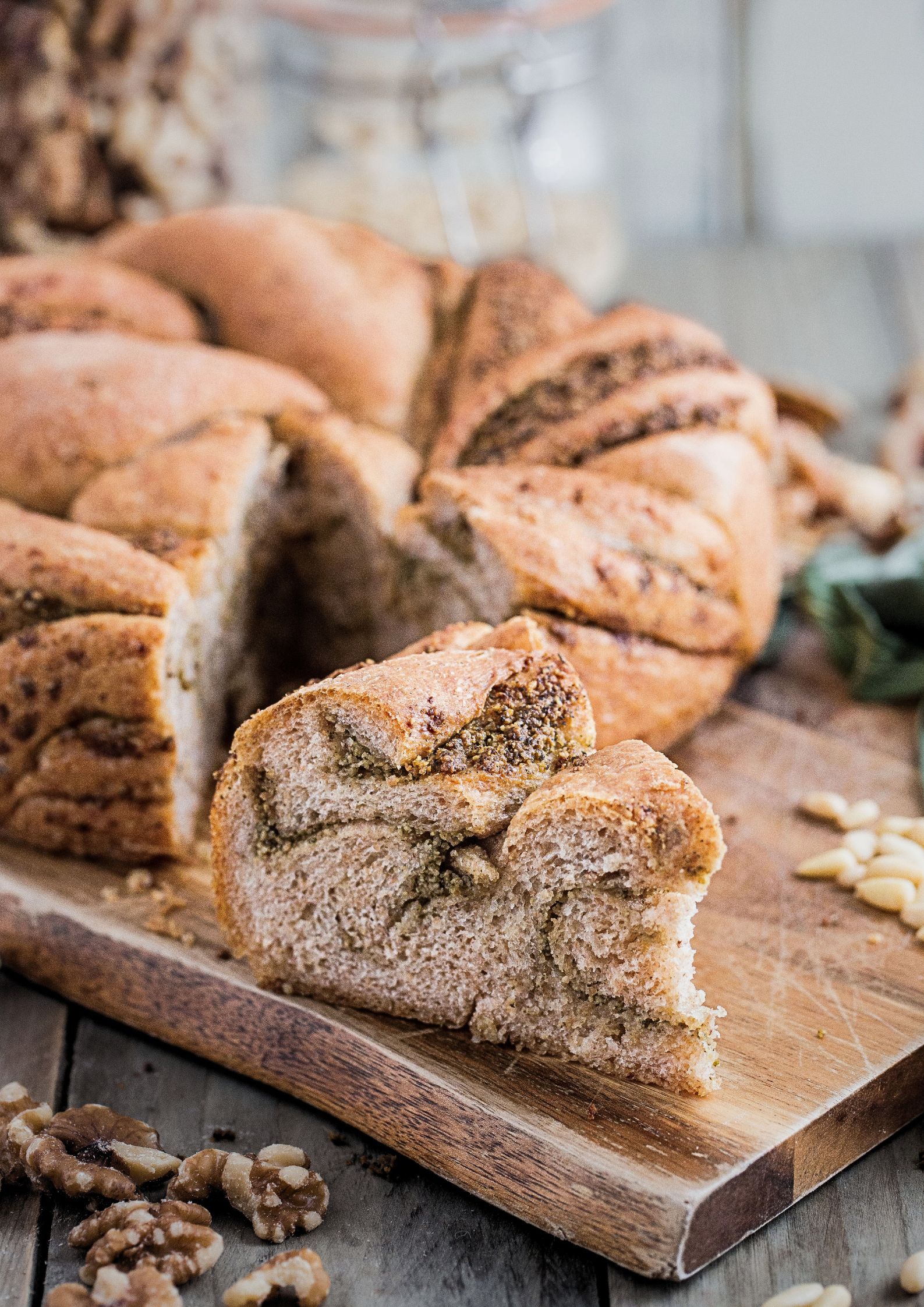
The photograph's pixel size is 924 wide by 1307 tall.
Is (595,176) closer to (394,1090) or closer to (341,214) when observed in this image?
(341,214)

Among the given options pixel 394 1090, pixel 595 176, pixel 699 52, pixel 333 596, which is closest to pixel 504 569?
pixel 333 596

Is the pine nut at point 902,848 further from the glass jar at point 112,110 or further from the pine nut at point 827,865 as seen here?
the glass jar at point 112,110

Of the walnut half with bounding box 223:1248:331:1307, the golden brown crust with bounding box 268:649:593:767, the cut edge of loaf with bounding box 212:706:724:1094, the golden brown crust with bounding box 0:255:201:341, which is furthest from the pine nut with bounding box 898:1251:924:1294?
the golden brown crust with bounding box 0:255:201:341

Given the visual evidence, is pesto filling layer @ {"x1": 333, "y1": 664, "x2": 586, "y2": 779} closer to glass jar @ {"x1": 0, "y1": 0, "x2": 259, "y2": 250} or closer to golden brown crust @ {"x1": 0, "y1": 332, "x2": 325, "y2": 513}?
golden brown crust @ {"x1": 0, "y1": 332, "x2": 325, "y2": 513}

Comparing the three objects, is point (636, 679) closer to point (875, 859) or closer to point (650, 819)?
point (875, 859)

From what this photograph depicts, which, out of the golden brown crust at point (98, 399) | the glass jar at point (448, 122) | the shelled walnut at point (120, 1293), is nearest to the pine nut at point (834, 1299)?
the shelled walnut at point (120, 1293)
